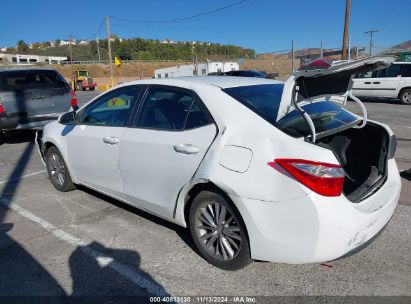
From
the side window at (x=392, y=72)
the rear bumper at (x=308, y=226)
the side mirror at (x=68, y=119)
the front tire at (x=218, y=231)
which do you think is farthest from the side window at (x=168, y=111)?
the side window at (x=392, y=72)

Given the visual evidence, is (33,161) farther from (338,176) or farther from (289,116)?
(338,176)

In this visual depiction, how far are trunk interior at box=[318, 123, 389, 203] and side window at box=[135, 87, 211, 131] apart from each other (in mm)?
1165

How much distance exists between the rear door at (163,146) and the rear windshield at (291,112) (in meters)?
0.37

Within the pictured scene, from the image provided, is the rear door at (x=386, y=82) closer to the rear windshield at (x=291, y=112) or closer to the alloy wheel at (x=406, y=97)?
the alloy wheel at (x=406, y=97)

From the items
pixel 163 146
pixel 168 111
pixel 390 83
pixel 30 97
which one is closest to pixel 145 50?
pixel 390 83

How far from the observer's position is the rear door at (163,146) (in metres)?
3.10

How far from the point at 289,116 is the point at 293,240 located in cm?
93

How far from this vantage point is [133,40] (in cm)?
12162

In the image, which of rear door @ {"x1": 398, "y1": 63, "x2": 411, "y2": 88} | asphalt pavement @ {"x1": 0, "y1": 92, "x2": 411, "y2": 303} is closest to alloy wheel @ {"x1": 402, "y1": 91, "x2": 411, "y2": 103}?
rear door @ {"x1": 398, "y1": 63, "x2": 411, "y2": 88}

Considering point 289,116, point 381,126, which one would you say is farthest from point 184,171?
point 381,126

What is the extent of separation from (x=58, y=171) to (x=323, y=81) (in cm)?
377

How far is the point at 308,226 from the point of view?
8.09 feet

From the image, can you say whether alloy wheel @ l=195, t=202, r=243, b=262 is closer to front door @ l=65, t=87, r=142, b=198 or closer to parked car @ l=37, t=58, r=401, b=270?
parked car @ l=37, t=58, r=401, b=270

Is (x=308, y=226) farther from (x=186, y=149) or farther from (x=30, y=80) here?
(x=30, y=80)
